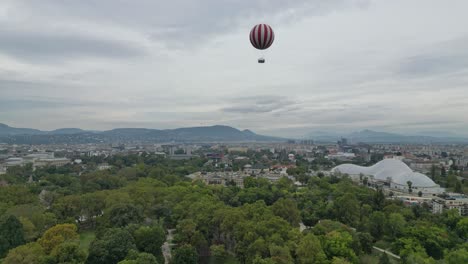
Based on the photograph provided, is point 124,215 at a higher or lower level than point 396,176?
higher

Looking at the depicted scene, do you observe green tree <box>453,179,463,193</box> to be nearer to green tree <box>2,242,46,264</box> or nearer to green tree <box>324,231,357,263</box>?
green tree <box>324,231,357,263</box>

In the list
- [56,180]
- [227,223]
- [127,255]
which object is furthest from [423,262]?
[56,180]

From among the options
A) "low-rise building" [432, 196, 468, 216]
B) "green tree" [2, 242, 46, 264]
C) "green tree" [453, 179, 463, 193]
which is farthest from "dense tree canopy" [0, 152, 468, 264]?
"green tree" [453, 179, 463, 193]

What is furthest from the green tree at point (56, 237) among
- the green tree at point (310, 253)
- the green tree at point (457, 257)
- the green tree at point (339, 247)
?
the green tree at point (457, 257)

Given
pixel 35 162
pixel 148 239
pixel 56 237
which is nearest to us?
pixel 56 237

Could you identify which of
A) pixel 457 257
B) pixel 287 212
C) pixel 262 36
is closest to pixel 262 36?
pixel 262 36

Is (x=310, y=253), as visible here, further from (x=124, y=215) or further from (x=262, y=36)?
(x=124, y=215)
